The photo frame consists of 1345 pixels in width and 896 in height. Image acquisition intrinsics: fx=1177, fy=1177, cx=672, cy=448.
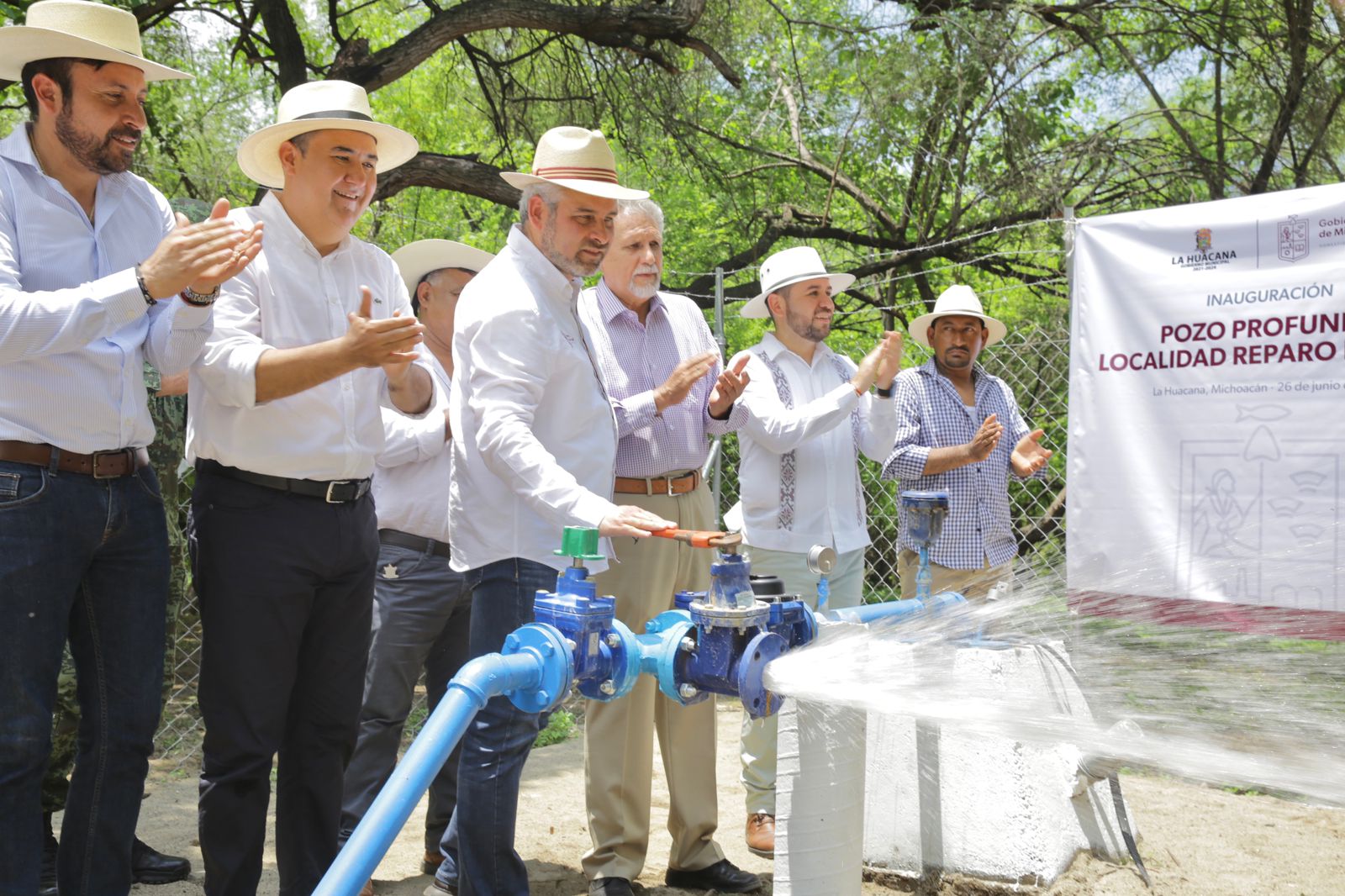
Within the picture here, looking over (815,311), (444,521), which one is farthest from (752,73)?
(444,521)

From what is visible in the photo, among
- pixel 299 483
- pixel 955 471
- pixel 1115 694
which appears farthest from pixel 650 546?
pixel 955 471

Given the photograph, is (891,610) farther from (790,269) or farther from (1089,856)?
(790,269)

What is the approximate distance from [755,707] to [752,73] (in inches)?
429

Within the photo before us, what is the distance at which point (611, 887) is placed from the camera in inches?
140

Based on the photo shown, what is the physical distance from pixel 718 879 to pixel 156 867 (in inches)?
72.1

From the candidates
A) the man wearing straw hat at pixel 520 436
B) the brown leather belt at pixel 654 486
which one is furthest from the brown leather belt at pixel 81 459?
the brown leather belt at pixel 654 486

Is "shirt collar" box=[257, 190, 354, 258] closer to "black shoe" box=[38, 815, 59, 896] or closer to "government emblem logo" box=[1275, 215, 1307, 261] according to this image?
"black shoe" box=[38, 815, 59, 896]

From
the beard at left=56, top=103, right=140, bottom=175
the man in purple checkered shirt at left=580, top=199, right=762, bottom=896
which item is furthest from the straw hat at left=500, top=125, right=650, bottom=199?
the beard at left=56, top=103, right=140, bottom=175

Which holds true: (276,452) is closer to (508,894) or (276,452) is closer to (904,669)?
(508,894)

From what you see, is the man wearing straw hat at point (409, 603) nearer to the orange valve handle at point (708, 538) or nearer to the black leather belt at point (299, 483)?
the black leather belt at point (299, 483)

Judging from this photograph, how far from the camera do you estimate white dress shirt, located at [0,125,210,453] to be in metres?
2.41

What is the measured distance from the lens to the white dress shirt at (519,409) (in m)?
2.96

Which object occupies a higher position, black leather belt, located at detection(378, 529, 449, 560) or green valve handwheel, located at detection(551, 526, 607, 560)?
green valve handwheel, located at detection(551, 526, 607, 560)

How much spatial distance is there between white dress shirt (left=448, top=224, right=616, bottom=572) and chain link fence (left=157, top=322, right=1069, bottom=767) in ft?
10.1
